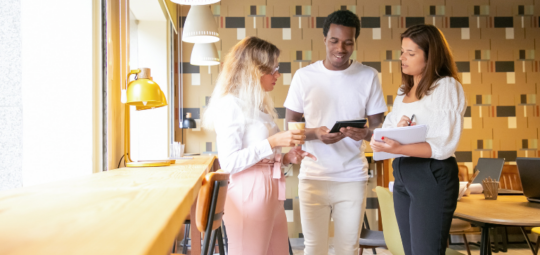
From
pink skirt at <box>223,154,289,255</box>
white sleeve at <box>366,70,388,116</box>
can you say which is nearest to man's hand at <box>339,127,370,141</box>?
white sleeve at <box>366,70,388,116</box>

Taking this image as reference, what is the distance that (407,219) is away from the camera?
1696 mm

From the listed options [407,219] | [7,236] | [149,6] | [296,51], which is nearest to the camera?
[7,236]

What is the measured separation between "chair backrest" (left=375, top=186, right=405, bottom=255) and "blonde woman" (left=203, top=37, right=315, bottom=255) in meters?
1.00

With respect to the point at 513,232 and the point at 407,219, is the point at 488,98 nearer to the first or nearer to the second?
the point at 513,232

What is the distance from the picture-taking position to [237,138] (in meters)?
1.61

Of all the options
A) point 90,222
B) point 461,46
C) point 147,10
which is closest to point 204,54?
point 147,10

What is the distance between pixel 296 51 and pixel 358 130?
3.50 m

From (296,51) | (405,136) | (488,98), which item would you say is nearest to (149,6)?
(296,51)

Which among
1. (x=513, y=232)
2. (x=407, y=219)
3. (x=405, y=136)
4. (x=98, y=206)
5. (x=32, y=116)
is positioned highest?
(x=32, y=116)

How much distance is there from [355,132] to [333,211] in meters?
0.43

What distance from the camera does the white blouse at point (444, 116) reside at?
1529 millimetres

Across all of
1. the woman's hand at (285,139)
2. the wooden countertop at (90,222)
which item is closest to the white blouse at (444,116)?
the woman's hand at (285,139)

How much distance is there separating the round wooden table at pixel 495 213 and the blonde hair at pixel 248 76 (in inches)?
46.8

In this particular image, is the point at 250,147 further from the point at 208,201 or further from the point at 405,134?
the point at 405,134
